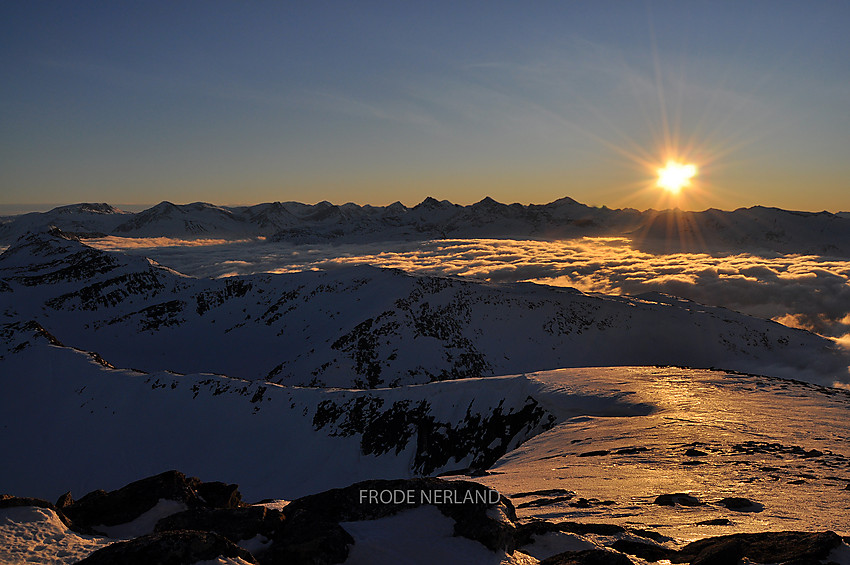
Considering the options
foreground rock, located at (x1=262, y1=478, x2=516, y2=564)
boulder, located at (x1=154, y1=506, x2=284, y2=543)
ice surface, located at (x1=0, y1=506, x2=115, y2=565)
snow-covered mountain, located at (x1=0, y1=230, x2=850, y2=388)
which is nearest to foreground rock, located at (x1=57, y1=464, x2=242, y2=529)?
boulder, located at (x1=154, y1=506, x2=284, y2=543)

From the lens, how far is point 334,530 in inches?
409

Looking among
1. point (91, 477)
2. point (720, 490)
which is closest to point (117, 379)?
point (91, 477)

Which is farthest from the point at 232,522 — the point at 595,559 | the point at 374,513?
the point at 595,559

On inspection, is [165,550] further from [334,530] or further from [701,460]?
[701,460]

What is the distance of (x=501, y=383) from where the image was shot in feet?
156

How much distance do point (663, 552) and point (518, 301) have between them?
11453 cm

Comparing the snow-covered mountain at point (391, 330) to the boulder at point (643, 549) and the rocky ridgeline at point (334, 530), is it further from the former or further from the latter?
the boulder at point (643, 549)

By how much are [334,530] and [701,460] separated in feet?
63.0

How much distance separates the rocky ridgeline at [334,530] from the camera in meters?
8.55

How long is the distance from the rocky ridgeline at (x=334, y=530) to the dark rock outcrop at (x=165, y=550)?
0.05 ft

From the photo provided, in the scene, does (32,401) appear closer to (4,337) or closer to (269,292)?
(4,337)

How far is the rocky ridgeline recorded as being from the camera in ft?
28.0

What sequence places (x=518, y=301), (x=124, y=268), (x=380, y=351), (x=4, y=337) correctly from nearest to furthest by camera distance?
1. (x=4, y=337)
2. (x=380, y=351)
3. (x=518, y=301)
4. (x=124, y=268)

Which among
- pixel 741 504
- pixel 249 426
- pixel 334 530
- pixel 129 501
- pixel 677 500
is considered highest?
pixel 334 530
